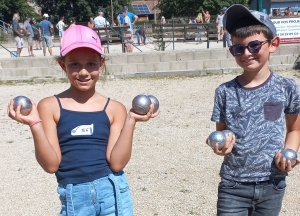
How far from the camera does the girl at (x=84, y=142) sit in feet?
7.84

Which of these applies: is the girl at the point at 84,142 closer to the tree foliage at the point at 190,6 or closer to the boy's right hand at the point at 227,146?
the boy's right hand at the point at 227,146

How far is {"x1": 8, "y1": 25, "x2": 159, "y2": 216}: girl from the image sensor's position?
2391 millimetres

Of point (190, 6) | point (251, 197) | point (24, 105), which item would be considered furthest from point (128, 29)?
point (190, 6)

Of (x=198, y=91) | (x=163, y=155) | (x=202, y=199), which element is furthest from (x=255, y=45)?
(x=198, y=91)

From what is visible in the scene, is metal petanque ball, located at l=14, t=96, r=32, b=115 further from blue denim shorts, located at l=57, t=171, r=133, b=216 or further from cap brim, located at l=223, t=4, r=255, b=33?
cap brim, located at l=223, t=4, r=255, b=33

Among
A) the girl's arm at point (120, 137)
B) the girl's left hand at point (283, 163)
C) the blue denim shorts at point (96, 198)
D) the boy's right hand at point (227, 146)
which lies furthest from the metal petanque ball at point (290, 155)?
the blue denim shorts at point (96, 198)

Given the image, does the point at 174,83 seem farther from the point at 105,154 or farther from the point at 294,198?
the point at 105,154

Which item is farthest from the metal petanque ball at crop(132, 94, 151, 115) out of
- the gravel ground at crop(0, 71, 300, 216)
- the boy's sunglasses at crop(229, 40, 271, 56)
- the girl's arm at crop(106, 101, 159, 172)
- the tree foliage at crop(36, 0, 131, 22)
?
the tree foliage at crop(36, 0, 131, 22)

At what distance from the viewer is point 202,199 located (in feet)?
15.0

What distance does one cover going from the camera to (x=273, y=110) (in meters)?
2.50

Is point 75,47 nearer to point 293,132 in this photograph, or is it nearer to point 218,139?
point 218,139

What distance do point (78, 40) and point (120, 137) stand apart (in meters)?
Answer: 0.60

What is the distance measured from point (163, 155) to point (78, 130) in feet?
12.2

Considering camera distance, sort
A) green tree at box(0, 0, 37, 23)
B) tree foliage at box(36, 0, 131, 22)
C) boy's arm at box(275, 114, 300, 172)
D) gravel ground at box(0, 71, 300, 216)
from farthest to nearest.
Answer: tree foliage at box(36, 0, 131, 22) → green tree at box(0, 0, 37, 23) → gravel ground at box(0, 71, 300, 216) → boy's arm at box(275, 114, 300, 172)
